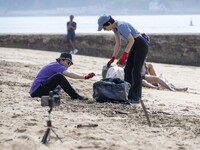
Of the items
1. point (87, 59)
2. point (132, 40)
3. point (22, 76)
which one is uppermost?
point (132, 40)

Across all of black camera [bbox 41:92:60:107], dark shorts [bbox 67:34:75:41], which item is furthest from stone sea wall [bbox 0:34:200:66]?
black camera [bbox 41:92:60:107]

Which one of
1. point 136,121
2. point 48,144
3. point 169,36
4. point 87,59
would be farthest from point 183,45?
point 48,144

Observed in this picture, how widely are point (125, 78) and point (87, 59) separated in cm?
1096

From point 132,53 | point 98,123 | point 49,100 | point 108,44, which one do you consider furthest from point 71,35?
point 49,100

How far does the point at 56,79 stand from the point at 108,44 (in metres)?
13.7

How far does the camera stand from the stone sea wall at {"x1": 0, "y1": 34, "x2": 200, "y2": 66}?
2189cm

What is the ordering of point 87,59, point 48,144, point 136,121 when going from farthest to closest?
1. point 87,59
2. point 136,121
3. point 48,144

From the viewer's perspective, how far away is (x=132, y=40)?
9586 mm

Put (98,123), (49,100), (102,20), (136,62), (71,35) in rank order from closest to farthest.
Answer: (49,100) < (98,123) < (102,20) < (136,62) < (71,35)

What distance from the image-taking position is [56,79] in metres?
9.32

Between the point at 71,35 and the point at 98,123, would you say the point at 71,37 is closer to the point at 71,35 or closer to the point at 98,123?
the point at 71,35

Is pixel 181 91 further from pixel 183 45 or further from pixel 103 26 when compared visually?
pixel 183 45

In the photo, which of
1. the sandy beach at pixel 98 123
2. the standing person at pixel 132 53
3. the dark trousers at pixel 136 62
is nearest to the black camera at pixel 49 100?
the sandy beach at pixel 98 123

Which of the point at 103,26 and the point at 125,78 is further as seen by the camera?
the point at 125,78
